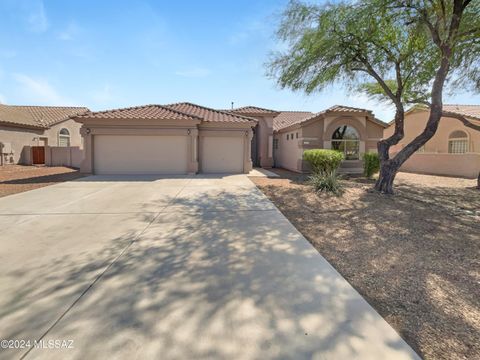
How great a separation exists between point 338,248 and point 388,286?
4.30 ft

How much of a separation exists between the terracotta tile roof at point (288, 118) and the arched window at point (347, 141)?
262 inches

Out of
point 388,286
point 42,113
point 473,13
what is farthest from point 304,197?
point 42,113

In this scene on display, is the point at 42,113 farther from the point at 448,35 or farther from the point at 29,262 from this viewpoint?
the point at 448,35

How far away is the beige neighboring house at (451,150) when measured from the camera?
16.2 metres

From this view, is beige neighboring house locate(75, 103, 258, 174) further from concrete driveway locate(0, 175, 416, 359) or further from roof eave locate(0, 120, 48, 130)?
concrete driveway locate(0, 175, 416, 359)

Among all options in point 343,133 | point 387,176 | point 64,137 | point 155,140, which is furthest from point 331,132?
point 64,137

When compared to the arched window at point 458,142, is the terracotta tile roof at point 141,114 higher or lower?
higher

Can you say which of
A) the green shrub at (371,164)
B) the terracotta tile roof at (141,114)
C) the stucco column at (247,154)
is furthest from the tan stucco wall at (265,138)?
the green shrub at (371,164)

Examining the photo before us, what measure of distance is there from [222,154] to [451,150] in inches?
669

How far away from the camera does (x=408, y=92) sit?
41.1ft

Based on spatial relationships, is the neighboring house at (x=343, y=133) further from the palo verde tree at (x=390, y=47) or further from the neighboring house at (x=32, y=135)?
the neighboring house at (x=32, y=135)

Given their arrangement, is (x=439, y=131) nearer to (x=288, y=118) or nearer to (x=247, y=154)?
(x=288, y=118)

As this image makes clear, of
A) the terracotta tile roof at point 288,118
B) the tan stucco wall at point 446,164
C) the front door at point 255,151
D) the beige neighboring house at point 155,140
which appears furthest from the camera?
the terracotta tile roof at point 288,118

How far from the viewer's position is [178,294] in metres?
3.09
